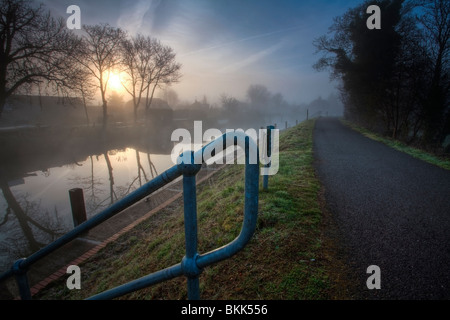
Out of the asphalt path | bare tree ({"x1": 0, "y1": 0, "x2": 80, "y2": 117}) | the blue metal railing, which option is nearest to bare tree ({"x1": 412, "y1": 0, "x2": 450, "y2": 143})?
the asphalt path

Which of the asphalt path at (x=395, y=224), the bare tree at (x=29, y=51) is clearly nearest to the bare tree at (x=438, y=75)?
the asphalt path at (x=395, y=224)

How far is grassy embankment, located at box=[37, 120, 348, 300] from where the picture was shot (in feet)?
6.92

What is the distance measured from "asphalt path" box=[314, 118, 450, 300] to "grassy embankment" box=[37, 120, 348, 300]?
1.18 ft

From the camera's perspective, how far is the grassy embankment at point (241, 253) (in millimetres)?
2109

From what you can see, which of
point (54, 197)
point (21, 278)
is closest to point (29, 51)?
point (54, 197)

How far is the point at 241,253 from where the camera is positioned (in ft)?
8.46

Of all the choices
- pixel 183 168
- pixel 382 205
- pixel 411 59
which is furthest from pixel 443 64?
pixel 183 168

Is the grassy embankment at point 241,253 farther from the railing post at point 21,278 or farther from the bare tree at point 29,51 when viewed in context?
the bare tree at point 29,51

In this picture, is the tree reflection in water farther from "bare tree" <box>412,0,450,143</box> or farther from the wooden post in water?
"bare tree" <box>412,0,450,143</box>

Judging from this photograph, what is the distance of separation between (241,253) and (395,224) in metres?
2.28

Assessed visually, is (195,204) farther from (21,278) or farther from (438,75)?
(438,75)

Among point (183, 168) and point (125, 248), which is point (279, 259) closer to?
point (183, 168)

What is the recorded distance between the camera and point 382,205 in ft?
12.0

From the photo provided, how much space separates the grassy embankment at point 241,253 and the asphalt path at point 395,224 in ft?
1.18
